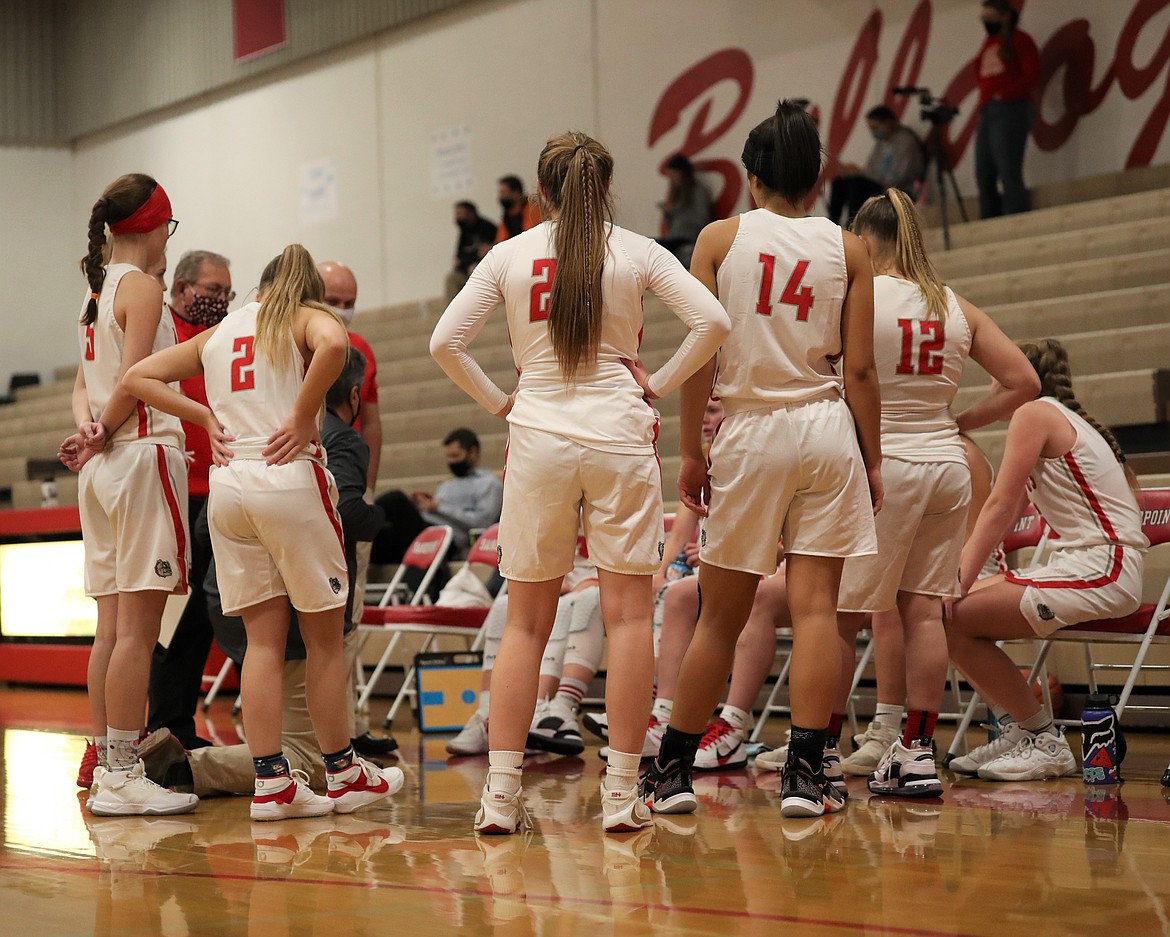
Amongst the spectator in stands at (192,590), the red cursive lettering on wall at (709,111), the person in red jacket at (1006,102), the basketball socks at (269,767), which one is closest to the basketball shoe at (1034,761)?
the basketball socks at (269,767)

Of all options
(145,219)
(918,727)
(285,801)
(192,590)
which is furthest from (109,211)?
(918,727)

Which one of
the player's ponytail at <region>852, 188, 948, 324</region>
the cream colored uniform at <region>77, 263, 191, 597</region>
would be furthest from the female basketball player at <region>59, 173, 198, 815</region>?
the player's ponytail at <region>852, 188, 948, 324</region>

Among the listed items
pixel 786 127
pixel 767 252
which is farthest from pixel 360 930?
pixel 786 127

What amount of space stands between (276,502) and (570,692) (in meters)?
1.85

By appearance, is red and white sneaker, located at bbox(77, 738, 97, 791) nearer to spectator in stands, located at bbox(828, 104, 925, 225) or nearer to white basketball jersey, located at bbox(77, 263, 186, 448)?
white basketball jersey, located at bbox(77, 263, 186, 448)

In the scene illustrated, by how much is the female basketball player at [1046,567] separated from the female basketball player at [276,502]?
1813mm

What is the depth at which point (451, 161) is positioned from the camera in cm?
1548

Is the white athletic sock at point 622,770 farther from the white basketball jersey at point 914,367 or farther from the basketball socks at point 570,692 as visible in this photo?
the basketball socks at point 570,692

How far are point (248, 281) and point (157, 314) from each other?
14048 millimetres

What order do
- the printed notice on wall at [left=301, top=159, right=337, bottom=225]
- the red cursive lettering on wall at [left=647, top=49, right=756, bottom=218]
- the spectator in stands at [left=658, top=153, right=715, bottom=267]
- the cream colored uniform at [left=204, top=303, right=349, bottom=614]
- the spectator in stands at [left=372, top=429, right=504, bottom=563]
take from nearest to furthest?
the cream colored uniform at [left=204, top=303, right=349, bottom=614] < the spectator in stands at [left=372, top=429, right=504, bottom=563] < the spectator in stands at [left=658, top=153, right=715, bottom=267] < the red cursive lettering on wall at [left=647, top=49, right=756, bottom=218] < the printed notice on wall at [left=301, top=159, right=337, bottom=225]

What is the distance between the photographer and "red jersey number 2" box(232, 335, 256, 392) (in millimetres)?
3625

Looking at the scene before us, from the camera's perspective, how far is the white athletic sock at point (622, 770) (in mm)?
3193

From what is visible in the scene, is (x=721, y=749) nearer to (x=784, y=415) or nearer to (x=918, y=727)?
(x=918, y=727)

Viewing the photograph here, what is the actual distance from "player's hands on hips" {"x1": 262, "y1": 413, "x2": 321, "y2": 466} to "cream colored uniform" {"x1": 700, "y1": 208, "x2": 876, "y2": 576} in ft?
3.45
